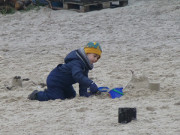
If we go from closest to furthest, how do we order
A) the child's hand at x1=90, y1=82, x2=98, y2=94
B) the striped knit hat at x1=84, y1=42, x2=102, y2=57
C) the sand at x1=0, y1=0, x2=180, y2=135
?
the sand at x1=0, y1=0, x2=180, y2=135 < the child's hand at x1=90, y1=82, x2=98, y2=94 < the striped knit hat at x1=84, y1=42, x2=102, y2=57

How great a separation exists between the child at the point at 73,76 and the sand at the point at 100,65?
21cm

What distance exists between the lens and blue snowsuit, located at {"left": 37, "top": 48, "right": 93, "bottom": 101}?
5468 mm

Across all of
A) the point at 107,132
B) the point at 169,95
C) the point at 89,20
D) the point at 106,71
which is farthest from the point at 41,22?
the point at 107,132

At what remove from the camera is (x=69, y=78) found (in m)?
5.70

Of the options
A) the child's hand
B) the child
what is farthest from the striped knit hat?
the child's hand

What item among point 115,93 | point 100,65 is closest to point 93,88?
point 115,93

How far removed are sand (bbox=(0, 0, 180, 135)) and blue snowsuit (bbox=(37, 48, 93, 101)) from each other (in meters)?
0.23

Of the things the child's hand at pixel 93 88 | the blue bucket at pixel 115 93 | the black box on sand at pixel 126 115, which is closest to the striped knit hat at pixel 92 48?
the child's hand at pixel 93 88

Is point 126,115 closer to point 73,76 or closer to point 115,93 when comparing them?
point 115,93

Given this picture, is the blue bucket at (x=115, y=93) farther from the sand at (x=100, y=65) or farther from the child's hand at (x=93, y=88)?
the child's hand at (x=93, y=88)

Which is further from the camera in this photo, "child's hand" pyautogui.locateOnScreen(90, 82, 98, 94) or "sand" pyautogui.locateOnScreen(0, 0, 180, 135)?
"child's hand" pyautogui.locateOnScreen(90, 82, 98, 94)

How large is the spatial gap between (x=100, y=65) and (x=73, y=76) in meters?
2.01

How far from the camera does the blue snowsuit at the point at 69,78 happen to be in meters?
5.47

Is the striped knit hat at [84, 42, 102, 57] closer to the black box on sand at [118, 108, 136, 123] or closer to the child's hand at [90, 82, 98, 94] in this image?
the child's hand at [90, 82, 98, 94]
